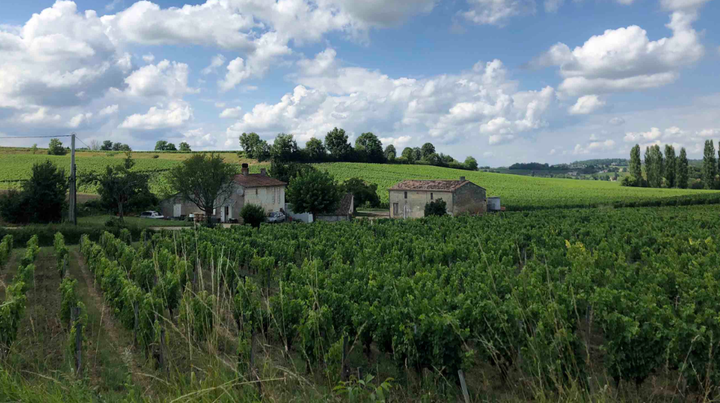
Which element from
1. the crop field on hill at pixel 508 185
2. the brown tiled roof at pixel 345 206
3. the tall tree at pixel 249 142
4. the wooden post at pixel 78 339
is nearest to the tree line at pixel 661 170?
the crop field on hill at pixel 508 185

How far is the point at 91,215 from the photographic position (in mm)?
44406

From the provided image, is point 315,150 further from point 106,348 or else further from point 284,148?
point 106,348

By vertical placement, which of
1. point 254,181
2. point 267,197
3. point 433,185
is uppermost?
point 254,181

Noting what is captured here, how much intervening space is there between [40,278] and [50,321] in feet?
25.5

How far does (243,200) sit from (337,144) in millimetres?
56470

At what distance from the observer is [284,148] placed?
89688 mm

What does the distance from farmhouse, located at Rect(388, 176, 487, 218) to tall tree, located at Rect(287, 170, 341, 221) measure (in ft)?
28.8

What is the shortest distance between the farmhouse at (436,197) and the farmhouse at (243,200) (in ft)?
42.1

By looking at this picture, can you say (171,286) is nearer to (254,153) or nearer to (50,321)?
(50,321)

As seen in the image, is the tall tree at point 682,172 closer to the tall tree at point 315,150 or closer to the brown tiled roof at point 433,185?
the brown tiled roof at point 433,185

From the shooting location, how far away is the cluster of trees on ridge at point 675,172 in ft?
302

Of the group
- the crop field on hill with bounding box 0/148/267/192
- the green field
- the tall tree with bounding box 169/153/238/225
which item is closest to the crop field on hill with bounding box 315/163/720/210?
the green field

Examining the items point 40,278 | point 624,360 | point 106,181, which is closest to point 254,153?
point 106,181

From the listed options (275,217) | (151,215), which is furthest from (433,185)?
(151,215)
